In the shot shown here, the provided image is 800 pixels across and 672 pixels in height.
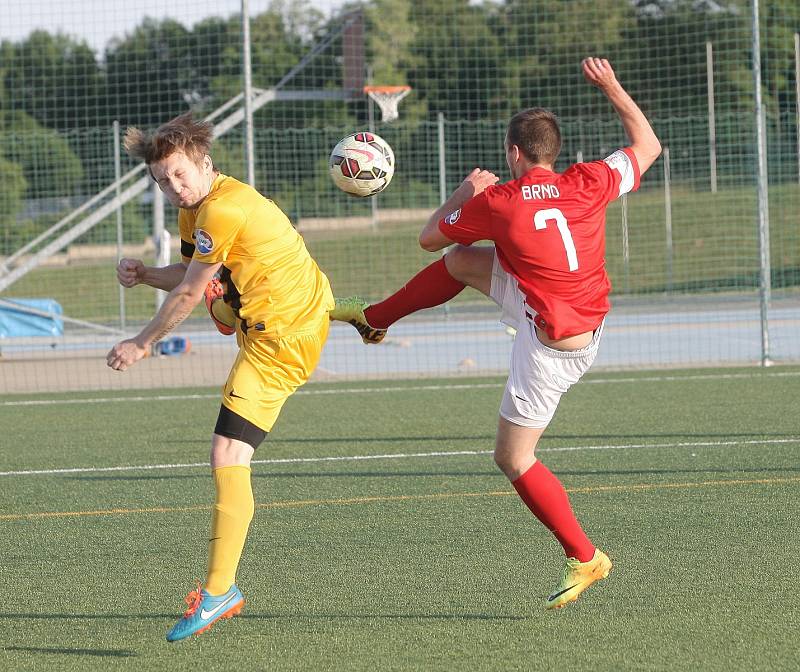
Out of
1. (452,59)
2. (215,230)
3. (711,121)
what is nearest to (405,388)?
(711,121)

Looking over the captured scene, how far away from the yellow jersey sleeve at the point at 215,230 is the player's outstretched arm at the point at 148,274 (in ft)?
1.52

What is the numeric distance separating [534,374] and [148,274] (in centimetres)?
159

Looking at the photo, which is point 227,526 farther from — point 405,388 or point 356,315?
point 405,388

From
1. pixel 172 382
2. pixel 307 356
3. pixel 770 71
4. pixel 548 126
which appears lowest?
pixel 172 382

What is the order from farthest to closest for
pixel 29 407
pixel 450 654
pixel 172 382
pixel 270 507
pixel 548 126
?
pixel 172 382 → pixel 29 407 → pixel 270 507 → pixel 548 126 → pixel 450 654

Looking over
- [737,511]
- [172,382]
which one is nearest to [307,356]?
[737,511]

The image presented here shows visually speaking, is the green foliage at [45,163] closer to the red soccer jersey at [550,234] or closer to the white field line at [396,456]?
the white field line at [396,456]

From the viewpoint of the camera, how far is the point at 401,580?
17.0 feet

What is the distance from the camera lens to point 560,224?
185 inches

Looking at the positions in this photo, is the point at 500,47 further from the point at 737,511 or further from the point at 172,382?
the point at 737,511

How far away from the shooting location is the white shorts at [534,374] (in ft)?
15.7

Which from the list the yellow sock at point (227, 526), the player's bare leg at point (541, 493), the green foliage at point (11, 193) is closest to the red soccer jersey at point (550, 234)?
the player's bare leg at point (541, 493)

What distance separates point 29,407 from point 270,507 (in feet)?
17.5

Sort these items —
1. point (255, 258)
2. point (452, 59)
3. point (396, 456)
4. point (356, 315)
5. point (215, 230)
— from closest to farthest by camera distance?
point (215, 230) < point (255, 258) < point (356, 315) < point (396, 456) < point (452, 59)
